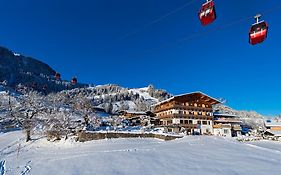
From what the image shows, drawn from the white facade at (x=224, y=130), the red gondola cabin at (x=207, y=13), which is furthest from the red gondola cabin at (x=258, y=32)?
the white facade at (x=224, y=130)

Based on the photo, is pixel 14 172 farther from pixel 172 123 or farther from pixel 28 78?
pixel 28 78

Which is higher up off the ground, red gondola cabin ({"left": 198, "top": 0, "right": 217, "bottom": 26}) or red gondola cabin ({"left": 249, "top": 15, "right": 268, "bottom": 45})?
red gondola cabin ({"left": 198, "top": 0, "right": 217, "bottom": 26})

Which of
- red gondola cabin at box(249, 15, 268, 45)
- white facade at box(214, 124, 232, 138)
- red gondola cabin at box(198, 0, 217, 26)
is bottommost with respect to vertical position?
white facade at box(214, 124, 232, 138)

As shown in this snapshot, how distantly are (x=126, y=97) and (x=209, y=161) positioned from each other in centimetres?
15690

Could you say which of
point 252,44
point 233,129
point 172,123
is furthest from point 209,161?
point 233,129

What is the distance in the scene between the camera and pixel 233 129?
56.7 metres

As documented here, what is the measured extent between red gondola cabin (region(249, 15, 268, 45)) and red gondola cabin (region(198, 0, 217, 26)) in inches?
107

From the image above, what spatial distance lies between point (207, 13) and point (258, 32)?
3305 millimetres

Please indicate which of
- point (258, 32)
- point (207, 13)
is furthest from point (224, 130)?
point (207, 13)

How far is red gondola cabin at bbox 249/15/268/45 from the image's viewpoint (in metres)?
14.1

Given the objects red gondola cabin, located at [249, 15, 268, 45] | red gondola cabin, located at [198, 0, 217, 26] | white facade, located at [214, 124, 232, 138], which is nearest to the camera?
red gondola cabin, located at [198, 0, 217, 26]

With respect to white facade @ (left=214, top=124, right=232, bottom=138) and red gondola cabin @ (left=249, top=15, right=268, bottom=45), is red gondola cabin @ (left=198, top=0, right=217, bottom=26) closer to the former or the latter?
red gondola cabin @ (left=249, top=15, right=268, bottom=45)

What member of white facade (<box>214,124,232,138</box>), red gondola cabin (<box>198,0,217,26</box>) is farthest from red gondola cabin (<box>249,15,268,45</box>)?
white facade (<box>214,124,232,138</box>)

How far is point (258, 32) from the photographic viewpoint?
14.4 m
